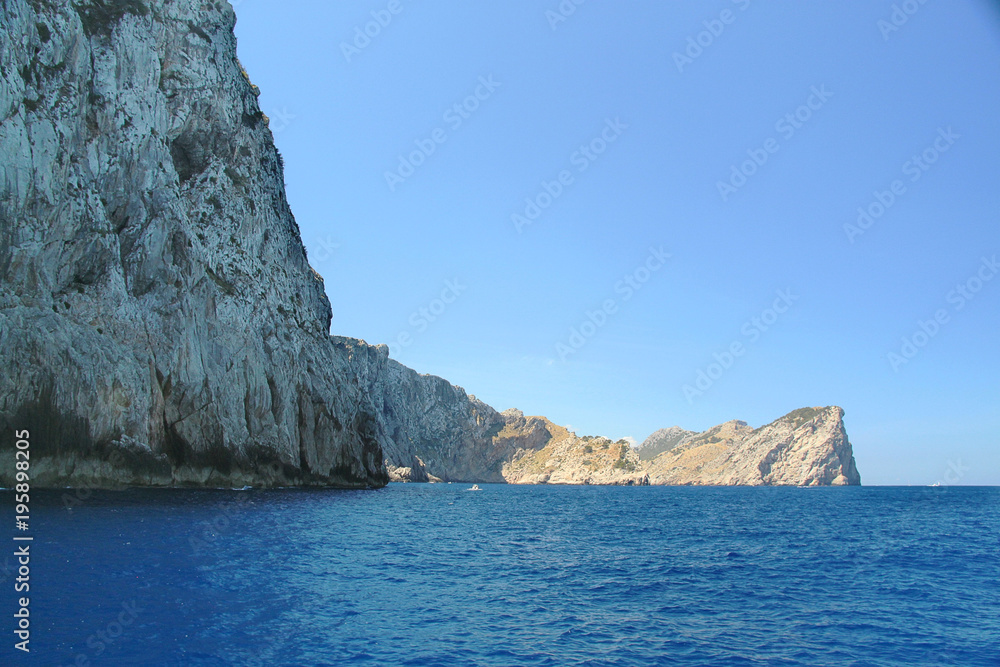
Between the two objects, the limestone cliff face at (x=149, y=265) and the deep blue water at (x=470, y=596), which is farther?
the limestone cliff face at (x=149, y=265)

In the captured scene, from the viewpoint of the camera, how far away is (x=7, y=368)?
40125 millimetres

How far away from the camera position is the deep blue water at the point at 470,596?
585 inches

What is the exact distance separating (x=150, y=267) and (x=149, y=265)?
0.64 ft

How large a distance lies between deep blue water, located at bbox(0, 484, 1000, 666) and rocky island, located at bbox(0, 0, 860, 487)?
9.79 m

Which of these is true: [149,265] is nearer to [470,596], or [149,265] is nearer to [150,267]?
[150,267]

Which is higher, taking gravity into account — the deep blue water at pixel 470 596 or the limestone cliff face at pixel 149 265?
the limestone cliff face at pixel 149 265

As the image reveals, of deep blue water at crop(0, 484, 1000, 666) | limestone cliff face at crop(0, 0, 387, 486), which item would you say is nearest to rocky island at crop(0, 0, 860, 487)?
limestone cliff face at crop(0, 0, 387, 486)

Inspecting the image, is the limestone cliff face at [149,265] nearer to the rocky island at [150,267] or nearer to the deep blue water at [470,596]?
the rocky island at [150,267]

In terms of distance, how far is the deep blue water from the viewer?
1485 centimetres

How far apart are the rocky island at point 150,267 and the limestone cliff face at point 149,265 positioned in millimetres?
152

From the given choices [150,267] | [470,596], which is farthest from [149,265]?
[470,596]

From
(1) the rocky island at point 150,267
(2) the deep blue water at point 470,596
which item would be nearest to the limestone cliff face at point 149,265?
(1) the rocky island at point 150,267

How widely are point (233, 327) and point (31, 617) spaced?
48954 millimetres

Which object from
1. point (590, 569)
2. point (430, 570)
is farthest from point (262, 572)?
point (590, 569)
